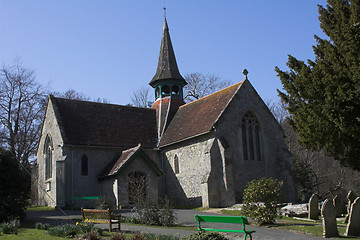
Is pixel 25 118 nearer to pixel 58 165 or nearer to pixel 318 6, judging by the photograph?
pixel 58 165

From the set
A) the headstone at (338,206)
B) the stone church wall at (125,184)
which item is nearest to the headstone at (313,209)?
the headstone at (338,206)

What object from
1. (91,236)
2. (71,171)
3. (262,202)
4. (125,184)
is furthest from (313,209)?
(71,171)

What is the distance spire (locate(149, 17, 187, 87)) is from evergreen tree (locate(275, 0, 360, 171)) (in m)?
17.9

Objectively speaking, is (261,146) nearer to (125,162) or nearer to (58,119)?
(125,162)

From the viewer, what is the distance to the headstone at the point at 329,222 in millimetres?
13484

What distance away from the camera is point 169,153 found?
30047 millimetres

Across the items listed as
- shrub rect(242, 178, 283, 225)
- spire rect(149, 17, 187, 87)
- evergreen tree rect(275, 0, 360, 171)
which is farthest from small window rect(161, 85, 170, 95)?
shrub rect(242, 178, 283, 225)

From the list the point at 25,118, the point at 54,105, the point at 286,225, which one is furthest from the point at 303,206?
the point at 25,118

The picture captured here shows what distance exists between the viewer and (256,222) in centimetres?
1745

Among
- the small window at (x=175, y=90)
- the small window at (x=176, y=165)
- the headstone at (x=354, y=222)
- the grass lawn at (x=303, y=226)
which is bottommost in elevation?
the grass lawn at (x=303, y=226)

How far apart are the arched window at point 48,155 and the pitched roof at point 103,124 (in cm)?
252

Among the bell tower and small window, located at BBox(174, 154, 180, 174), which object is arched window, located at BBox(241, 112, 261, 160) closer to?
small window, located at BBox(174, 154, 180, 174)

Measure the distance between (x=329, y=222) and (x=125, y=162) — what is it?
15.1m

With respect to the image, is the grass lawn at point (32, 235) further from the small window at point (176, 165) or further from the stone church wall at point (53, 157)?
the small window at point (176, 165)
